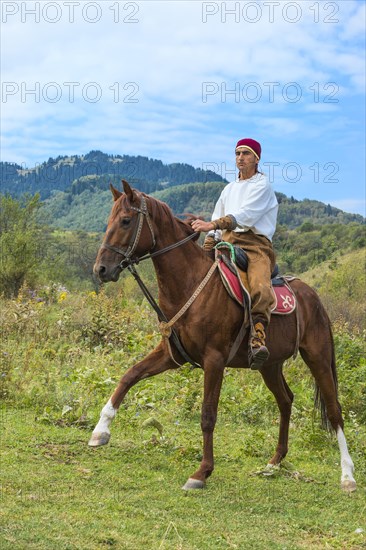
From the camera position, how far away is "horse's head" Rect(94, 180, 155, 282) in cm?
536

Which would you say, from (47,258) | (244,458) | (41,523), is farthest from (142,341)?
(47,258)

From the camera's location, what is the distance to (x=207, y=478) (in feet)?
19.8

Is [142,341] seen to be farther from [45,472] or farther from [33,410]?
[45,472]

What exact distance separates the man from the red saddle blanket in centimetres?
13

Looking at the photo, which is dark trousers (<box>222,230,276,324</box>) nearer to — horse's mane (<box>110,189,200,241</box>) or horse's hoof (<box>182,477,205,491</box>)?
horse's mane (<box>110,189,200,241</box>)

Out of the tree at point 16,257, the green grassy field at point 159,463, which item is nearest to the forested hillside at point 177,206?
the tree at point 16,257

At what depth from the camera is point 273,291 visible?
613 cm

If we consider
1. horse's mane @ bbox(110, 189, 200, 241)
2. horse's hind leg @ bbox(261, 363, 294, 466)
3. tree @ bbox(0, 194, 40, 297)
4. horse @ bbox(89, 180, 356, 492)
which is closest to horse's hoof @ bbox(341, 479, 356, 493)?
horse @ bbox(89, 180, 356, 492)

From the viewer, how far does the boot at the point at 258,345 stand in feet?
19.1

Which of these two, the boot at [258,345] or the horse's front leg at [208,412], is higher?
the boot at [258,345]

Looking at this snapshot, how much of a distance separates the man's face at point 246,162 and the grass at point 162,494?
2.87 m

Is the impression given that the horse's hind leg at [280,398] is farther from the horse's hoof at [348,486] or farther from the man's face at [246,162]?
the man's face at [246,162]

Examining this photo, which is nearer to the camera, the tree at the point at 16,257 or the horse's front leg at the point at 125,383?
the horse's front leg at the point at 125,383

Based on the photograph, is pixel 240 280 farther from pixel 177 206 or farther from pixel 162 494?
pixel 177 206
